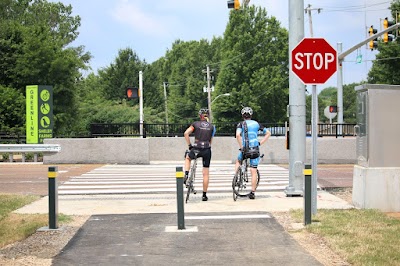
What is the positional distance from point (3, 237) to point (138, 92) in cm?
1876

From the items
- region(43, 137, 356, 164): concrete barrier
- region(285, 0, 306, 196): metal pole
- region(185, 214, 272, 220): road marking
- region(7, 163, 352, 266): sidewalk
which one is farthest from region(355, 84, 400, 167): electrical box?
region(43, 137, 356, 164): concrete barrier

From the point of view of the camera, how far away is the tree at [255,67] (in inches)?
2381

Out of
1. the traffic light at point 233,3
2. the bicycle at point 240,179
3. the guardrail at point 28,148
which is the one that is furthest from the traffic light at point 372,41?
the guardrail at point 28,148

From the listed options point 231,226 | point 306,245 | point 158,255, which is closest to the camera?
point 158,255

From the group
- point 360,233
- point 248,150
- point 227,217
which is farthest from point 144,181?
point 360,233

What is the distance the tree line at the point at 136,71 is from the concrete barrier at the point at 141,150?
971 cm

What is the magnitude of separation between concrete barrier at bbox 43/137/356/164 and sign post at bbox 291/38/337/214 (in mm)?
13096

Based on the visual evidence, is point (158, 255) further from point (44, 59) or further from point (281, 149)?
point (44, 59)

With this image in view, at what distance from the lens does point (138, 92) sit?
2605 cm

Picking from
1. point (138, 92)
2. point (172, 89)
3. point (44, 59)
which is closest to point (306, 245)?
point (138, 92)

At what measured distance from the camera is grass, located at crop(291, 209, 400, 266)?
623 cm

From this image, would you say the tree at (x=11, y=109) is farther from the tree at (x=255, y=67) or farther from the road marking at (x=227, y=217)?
the tree at (x=255, y=67)

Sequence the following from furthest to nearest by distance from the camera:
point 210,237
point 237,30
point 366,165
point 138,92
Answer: point 237,30 < point 138,92 < point 366,165 < point 210,237

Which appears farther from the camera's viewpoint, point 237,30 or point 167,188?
point 237,30
